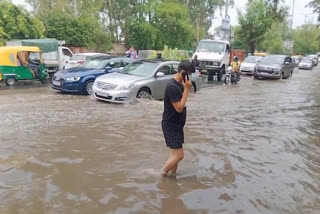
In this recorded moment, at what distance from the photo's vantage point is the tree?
41.7 metres

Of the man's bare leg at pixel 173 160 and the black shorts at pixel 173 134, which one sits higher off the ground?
the black shorts at pixel 173 134

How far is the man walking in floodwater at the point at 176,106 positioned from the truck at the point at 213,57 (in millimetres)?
16129

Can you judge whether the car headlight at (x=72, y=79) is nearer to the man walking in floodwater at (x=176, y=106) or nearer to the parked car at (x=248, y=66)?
the man walking in floodwater at (x=176, y=106)

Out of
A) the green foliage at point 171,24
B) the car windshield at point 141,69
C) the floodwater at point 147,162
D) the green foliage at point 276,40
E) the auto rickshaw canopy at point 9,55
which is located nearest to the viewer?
the floodwater at point 147,162

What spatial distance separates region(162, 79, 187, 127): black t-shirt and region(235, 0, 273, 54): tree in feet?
128

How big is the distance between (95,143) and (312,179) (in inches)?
153

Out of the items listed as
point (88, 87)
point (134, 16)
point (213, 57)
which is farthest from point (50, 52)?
point (134, 16)

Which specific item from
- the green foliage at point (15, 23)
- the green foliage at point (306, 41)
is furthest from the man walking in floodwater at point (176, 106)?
the green foliage at point (306, 41)

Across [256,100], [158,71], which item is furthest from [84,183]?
[256,100]

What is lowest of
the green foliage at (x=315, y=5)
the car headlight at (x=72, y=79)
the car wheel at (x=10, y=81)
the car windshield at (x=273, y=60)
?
the car wheel at (x=10, y=81)

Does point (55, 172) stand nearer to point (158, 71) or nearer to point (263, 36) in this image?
point (158, 71)

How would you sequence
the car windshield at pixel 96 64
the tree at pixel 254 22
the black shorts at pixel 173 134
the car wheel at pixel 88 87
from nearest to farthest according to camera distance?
the black shorts at pixel 173 134 → the car wheel at pixel 88 87 → the car windshield at pixel 96 64 → the tree at pixel 254 22

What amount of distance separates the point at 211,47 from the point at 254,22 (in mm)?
21826

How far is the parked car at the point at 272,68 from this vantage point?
24438 mm
